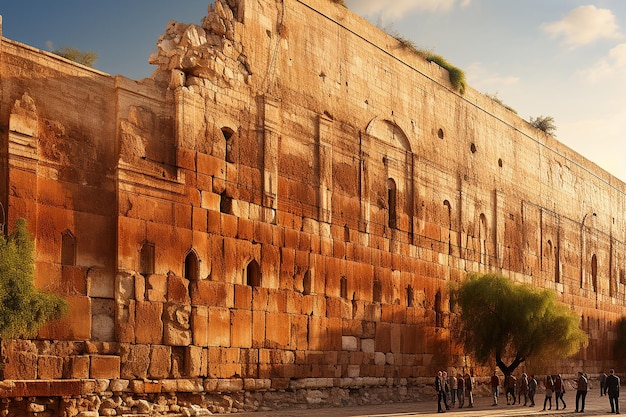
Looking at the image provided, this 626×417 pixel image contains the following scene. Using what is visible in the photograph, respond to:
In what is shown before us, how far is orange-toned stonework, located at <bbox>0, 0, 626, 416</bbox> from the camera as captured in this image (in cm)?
1147

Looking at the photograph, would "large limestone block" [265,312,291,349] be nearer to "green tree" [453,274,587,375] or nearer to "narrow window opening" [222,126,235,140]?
"narrow window opening" [222,126,235,140]

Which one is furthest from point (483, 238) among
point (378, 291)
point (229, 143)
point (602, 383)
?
point (229, 143)

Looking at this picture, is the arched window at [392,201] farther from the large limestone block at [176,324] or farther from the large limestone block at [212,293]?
the large limestone block at [176,324]

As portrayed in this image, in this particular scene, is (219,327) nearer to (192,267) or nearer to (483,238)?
(192,267)

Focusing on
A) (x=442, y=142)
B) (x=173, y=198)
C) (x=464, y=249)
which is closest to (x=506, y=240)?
(x=464, y=249)

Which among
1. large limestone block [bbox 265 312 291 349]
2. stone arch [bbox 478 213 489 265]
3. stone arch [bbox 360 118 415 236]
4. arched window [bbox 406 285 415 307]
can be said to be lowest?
large limestone block [bbox 265 312 291 349]

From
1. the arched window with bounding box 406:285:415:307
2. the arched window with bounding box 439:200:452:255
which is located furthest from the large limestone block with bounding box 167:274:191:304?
the arched window with bounding box 439:200:452:255

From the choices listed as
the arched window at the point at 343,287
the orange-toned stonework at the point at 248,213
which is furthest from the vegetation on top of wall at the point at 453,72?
the arched window at the point at 343,287

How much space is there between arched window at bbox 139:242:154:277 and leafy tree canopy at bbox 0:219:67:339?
1.77 m

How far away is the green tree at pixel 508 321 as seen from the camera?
765 inches

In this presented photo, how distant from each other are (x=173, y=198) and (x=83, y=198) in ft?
5.49

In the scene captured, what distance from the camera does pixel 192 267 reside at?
1331cm

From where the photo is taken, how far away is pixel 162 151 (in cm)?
1309

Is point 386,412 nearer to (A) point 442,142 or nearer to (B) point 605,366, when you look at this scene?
(A) point 442,142
